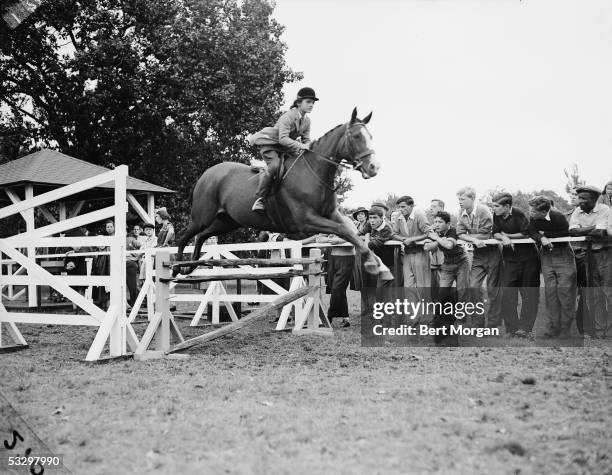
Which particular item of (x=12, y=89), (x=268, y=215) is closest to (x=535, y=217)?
(x=268, y=215)

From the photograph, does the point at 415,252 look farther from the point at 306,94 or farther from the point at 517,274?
the point at 306,94

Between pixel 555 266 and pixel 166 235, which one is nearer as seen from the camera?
pixel 555 266

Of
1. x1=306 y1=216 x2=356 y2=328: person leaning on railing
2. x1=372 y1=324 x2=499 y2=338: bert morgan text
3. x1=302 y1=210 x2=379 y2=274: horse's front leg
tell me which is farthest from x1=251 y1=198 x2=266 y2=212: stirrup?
x1=306 y1=216 x2=356 y2=328: person leaning on railing

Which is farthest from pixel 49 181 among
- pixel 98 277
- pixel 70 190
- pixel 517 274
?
pixel 517 274

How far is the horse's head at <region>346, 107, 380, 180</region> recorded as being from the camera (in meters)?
7.21

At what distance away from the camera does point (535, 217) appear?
8.77 meters

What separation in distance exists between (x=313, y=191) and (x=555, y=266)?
3.76 metres

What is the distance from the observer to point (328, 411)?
4641mm

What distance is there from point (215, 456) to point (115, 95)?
23.6m

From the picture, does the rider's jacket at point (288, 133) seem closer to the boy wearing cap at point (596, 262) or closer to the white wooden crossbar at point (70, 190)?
the white wooden crossbar at point (70, 190)

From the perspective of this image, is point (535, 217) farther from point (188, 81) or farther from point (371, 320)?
point (188, 81)

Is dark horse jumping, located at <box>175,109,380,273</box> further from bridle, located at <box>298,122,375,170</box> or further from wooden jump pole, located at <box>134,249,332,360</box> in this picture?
wooden jump pole, located at <box>134,249,332,360</box>

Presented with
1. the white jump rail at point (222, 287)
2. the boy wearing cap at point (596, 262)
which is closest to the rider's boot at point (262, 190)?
the white jump rail at point (222, 287)

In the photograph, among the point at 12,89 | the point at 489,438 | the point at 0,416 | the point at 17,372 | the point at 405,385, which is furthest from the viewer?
the point at 12,89
